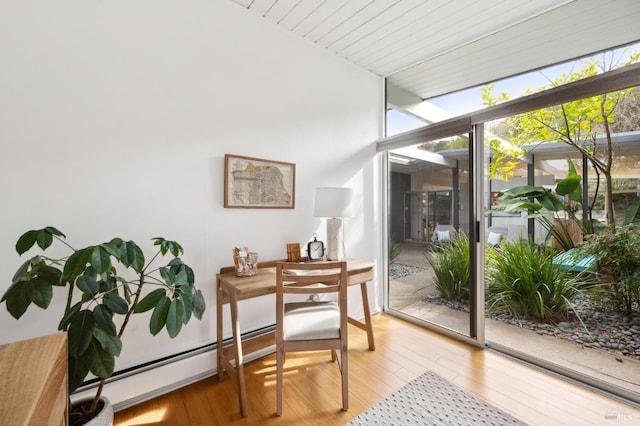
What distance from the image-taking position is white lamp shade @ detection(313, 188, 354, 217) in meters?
2.46

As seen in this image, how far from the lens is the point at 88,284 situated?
126 centimetres

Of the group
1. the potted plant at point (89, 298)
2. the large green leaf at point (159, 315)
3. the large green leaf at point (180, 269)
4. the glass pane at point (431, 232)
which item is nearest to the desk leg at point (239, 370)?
the large green leaf at point (180, 269)

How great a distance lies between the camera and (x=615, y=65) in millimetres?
1967

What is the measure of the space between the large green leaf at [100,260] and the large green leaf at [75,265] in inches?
1.1

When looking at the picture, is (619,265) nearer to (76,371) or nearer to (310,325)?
(310,325)

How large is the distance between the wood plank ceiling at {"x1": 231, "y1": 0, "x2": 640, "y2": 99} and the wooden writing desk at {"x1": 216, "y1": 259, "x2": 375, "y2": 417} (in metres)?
2.08

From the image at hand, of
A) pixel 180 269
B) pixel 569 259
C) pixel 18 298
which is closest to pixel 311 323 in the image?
pixel 180 269

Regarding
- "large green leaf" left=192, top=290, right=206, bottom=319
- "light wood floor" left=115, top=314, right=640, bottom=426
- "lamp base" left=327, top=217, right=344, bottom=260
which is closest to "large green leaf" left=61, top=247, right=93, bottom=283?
"large green leaf" left=192, top=290, right=206, bottom=319

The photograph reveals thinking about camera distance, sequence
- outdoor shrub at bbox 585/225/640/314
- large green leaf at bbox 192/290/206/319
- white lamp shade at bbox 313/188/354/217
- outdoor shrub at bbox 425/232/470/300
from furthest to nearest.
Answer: outdoor shrub at bbox 425/232/470/300 < white lamp shade at bbox 313/188/354/217 < outdoor shrub at bbox 585/225/640/314 < large green leaf at bbox 192/290/206/319

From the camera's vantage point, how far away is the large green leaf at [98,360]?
3.87 feet

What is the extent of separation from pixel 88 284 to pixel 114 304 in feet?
0.48

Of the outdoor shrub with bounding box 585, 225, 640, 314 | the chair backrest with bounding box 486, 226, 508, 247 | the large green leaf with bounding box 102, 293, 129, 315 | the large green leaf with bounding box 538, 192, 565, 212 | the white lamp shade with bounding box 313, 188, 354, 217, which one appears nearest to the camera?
the large green leaf with bounding box 102, 293, 129, 315

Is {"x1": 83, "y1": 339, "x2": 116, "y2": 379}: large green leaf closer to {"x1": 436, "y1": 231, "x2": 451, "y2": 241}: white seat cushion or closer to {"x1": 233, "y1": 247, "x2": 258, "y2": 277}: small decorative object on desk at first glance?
{"x1": 233, "y1": 247, "x2": 258, "y2": 277}: small decorative object on desk

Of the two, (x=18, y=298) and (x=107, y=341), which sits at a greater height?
(x=18, y=298)
